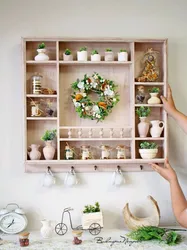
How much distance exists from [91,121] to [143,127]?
357mm

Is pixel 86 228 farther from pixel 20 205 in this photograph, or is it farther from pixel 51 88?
pixel 51 88

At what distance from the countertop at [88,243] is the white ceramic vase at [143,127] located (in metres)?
0.66

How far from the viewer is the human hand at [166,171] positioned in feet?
9.11

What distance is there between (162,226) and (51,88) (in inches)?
47.4

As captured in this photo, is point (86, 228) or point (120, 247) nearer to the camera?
point (120, 247)

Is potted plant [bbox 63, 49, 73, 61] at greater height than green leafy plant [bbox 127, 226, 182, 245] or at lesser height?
greater

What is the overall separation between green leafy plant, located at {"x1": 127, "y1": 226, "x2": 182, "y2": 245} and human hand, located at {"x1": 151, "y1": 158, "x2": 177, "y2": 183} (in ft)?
1.08

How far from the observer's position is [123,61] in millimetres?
2850

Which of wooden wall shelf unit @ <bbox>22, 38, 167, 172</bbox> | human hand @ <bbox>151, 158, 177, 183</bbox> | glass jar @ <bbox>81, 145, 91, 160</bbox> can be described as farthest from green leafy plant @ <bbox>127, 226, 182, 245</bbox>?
glass jar @ <bbox>81, 145, 91, 160</bbox>

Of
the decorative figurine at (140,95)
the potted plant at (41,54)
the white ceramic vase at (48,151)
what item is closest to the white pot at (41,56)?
the potted plant at (41,54)

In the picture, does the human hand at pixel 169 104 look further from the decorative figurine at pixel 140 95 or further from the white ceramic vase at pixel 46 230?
the white ceramic vase at pixel 46 230

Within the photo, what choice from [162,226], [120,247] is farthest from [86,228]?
[162,226]

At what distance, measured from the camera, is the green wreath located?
285 centimetres

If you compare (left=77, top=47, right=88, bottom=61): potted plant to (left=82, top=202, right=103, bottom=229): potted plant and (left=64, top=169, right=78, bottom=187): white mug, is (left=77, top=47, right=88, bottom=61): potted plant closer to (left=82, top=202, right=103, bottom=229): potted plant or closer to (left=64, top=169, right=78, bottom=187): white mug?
(left=64, top=169, right=78, bottom=187): white mug
